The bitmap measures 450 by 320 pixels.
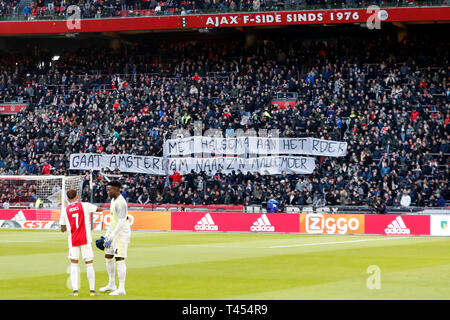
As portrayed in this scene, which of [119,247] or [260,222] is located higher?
[119,247]

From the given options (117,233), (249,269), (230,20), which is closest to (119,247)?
(117,233)

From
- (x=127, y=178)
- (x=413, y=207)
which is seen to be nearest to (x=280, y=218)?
(x=413, y=207)

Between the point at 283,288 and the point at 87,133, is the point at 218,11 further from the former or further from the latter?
the point at 283,288

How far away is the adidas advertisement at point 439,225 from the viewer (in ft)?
127

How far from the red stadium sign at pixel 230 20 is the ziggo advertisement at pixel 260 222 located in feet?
54.3

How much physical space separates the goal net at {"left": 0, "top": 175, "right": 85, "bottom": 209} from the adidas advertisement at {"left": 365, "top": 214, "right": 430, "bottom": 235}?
51.5ft

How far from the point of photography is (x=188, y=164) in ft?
154

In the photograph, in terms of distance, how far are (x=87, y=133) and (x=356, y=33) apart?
19872mm

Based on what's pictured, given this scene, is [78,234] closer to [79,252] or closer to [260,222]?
[79,252]

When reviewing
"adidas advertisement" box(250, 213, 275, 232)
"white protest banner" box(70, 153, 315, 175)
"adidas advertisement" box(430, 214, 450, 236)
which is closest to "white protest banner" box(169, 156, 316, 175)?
"white protest banner" box(70, 153, 315, 175)

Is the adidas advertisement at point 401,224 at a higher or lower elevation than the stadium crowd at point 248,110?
lower

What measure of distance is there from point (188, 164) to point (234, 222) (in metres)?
6.23

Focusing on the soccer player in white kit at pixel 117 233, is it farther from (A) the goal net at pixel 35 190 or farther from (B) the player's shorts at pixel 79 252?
(A) the goal net at pixel 35 190

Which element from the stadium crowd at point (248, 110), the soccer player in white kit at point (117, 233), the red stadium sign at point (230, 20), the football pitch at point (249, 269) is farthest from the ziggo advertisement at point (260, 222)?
the soccer player in white kit at point (117, 233)
